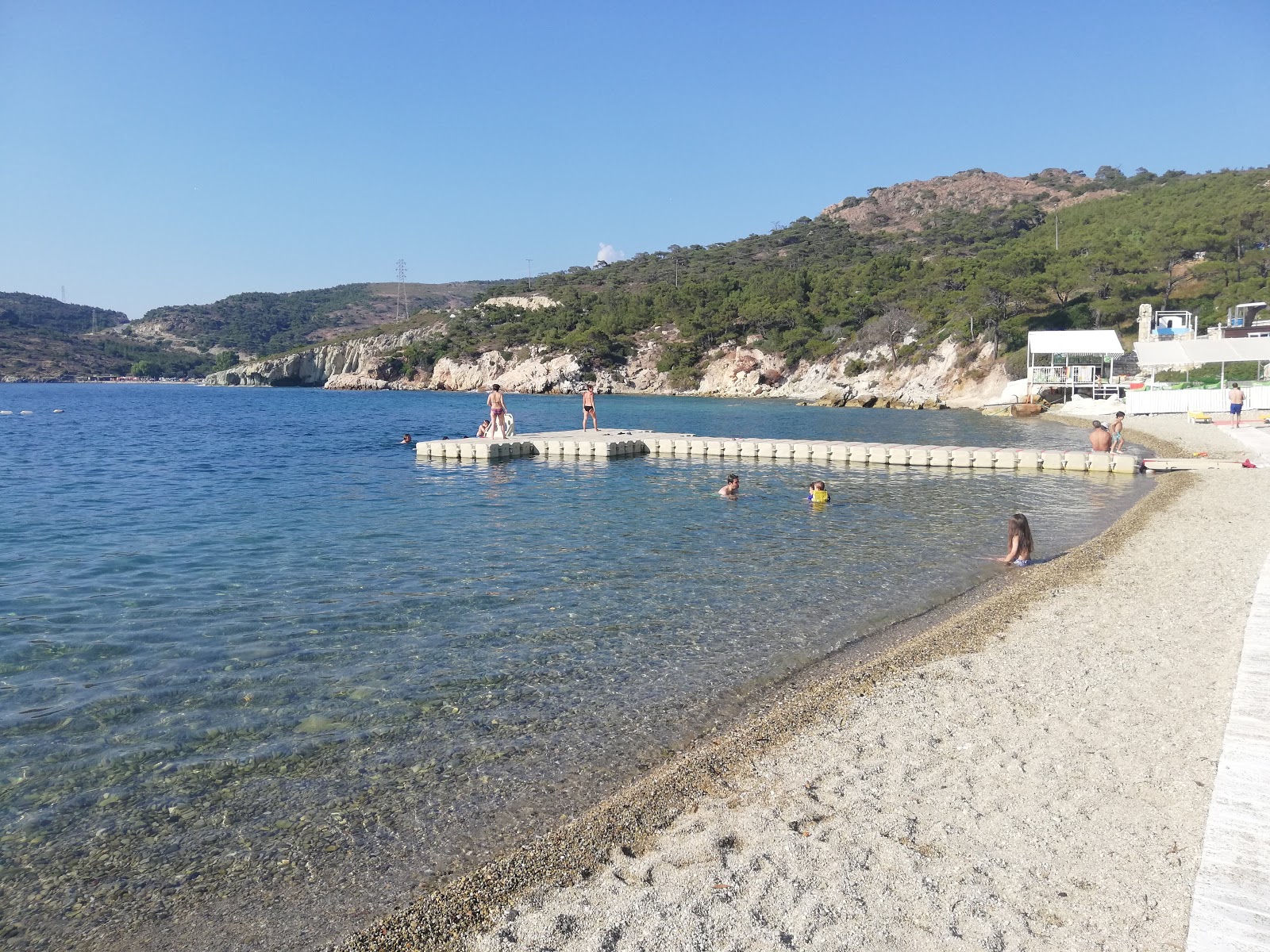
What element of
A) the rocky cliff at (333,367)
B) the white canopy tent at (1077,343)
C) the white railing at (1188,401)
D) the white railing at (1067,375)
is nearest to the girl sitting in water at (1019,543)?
the white railing at (1188,401)

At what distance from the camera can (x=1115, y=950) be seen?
149 inches

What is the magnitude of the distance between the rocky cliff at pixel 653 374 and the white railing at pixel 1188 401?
19744mm

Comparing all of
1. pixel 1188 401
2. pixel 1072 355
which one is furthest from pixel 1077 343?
pixel 1188 401

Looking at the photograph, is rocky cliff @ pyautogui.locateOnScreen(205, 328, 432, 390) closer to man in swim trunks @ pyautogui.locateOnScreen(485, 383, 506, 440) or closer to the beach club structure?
man in swim trunks @ pyautogui.locateOnScreen(485, 383, 506, 440)

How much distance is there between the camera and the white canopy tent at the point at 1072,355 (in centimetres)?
4750

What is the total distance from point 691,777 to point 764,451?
24.1 metres

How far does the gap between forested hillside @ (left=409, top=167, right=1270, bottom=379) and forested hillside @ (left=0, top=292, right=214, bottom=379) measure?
87995mm

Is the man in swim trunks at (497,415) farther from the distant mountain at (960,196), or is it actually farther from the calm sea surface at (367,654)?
the distant mountain at (960,196)

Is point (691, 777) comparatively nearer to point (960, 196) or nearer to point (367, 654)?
point (367, 654)

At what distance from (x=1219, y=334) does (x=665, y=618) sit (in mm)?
55073

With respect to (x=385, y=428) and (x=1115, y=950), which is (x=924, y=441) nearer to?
(x=385, y=428)

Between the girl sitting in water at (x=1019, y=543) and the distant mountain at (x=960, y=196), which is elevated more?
the distant mountain at (x=960, y=196)

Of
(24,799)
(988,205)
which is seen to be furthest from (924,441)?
(988,205)

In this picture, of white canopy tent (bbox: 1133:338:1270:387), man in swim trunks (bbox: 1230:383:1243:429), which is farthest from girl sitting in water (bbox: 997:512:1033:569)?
white canopy tent (bbox: 1133:338:1270:387)
